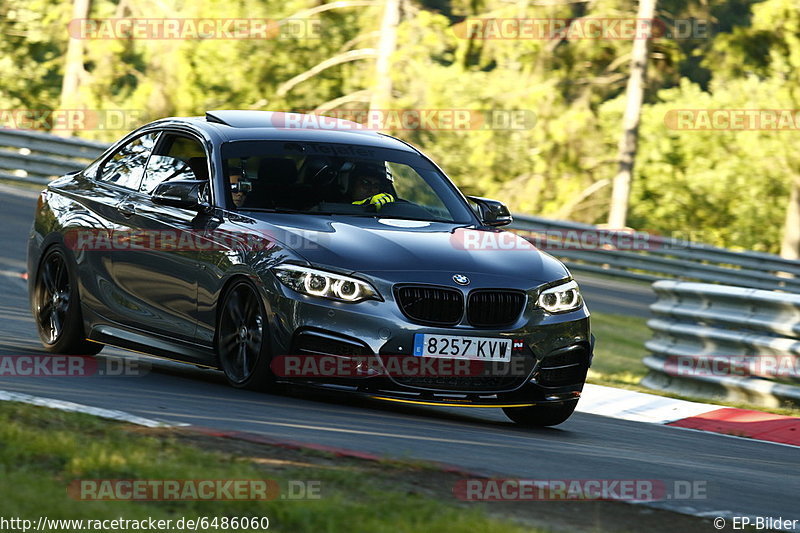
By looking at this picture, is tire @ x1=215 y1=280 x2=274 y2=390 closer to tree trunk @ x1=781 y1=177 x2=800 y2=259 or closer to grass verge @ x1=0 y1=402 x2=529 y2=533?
grass verge @ x1=0 y1=402 x2=529 y2=533

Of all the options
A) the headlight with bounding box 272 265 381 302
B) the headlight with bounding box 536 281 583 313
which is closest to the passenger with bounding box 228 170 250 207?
the headlight with bounding box 272 265 381 302

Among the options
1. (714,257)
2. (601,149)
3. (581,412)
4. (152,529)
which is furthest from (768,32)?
(152,529)

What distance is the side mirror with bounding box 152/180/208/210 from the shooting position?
8.47m

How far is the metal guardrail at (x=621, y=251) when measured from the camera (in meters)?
21.8

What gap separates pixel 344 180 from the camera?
28.8 feet

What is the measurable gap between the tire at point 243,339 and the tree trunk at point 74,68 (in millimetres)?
30230

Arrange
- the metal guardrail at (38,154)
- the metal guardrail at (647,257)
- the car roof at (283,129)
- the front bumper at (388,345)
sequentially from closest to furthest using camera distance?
the front bumper at (388,345), the car roof at (283,129), the metal guardrail at (38,154), the metal guardrail at (647,257)

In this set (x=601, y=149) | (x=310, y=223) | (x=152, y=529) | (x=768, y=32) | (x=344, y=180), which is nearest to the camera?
(x=152, y=529)

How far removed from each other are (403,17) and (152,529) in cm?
2596

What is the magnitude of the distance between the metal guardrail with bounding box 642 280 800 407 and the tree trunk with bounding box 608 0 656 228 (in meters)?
20.3

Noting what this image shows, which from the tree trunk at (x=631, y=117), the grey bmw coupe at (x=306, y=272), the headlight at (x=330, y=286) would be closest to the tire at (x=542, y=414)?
the grey bmw coupe at (x=306, y=272)

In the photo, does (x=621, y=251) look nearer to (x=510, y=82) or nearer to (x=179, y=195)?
(x=510, y=82)

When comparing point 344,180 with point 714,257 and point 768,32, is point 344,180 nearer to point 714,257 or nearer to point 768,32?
point 714,257

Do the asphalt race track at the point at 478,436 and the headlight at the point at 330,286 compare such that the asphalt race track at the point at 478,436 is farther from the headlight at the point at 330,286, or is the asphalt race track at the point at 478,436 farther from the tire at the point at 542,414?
the headlight at the point at 330,286
